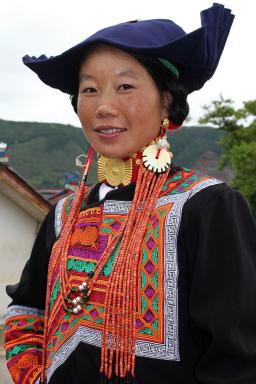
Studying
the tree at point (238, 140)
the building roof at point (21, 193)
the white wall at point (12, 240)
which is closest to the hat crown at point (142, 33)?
the building roof at point (21, 193)

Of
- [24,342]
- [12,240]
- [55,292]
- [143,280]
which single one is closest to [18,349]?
[24,342]

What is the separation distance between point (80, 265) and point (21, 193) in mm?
8219

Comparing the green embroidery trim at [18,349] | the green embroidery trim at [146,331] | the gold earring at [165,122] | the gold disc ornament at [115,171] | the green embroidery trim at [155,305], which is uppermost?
the gold earring at [165,122]

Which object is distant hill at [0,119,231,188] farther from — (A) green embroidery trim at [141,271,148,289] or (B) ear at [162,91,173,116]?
(A) green embroidery trim at [141,271,148,289]

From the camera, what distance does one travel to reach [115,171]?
217 centimetres

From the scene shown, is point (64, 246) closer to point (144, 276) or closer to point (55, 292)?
point (55, 292)

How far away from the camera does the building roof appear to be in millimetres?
9742

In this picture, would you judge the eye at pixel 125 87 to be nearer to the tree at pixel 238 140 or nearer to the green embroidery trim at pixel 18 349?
the green embroidery trim at pixel 18 349

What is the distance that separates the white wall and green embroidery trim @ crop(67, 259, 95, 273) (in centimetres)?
868

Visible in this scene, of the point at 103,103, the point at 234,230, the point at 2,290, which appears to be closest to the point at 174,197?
the point at 234,230

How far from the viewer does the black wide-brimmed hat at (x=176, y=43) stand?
6.24 ft

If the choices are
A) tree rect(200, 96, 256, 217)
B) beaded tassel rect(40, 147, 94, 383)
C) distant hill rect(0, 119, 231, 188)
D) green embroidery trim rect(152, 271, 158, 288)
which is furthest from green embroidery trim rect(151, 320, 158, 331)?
distant hill rect(0, 119, 231, 188)

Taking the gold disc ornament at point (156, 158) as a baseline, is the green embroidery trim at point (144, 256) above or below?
below

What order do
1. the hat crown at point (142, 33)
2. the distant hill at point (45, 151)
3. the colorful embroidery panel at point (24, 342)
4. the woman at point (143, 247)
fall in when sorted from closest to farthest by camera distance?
the woman at point (143, 247) → the hat crown at point (142, 33) → the colorful embroidery panel at point (24, 342) → the distant hill at point (45, 151)
